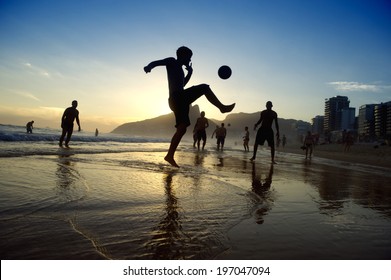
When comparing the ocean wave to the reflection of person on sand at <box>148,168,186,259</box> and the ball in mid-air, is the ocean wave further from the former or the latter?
the reflection of person on sand at <box>148,168,186,259</box>

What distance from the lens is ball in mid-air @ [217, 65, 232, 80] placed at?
6129 mm

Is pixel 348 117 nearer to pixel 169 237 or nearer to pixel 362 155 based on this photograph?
pixel 362 155

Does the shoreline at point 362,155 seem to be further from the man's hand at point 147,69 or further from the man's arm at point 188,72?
the man's hand at point 147,69

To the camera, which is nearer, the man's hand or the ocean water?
the ocean water

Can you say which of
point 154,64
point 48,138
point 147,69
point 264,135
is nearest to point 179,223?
point 147,69

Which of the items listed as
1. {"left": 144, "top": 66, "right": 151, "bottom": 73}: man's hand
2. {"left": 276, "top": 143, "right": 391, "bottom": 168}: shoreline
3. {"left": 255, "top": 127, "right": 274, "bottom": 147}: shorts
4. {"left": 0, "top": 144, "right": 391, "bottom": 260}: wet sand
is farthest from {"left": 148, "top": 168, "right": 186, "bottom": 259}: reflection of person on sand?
{"left": 276, "top": 143, "right": 391, "bottom": 168}: shoreline

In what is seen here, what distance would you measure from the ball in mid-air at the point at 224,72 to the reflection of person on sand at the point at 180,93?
43.6 inches

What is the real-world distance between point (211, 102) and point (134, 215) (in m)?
3.45

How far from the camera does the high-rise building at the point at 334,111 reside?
119 m

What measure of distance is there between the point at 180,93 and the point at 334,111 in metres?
132

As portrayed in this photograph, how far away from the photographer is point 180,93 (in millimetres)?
5098

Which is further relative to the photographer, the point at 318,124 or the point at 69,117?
the point at 318,124
